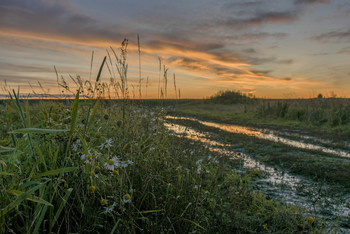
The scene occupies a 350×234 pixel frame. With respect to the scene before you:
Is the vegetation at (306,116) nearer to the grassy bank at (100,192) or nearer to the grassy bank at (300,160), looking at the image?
the grassy bank at (300,160)

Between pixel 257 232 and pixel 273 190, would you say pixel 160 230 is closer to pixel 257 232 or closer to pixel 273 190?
pixel 257 232

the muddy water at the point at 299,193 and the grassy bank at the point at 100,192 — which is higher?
the grassy bank at the point at 100,192

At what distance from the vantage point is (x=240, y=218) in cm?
275

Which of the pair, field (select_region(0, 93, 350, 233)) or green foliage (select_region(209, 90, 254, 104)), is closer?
field (select_region(0, 93, 350, 233))

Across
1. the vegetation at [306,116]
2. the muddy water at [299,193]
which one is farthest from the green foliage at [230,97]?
the muddy water at [299,193]

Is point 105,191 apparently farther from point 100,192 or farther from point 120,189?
A: point 120,189

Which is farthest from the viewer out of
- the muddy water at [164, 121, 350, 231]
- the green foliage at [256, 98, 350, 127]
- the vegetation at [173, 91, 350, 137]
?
the green foliage at [256, 98, 350, 127]

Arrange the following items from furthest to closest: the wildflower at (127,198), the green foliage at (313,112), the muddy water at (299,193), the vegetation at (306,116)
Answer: the green foliage at (313,112), the vegetation at (306,116), the muddy water at (299,193), the wildflower at (127,198)

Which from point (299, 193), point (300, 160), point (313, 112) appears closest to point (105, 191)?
point (299, 193)

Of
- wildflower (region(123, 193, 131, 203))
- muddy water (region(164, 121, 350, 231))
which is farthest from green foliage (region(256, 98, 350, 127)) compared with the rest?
wildflower (region(123, 193, 131, 203))

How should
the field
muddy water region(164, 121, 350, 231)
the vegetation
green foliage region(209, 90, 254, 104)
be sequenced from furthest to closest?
green foliage region(209, 90, 254, 104), the vegetation, muddy water region(164, 121, 350, 231), the field

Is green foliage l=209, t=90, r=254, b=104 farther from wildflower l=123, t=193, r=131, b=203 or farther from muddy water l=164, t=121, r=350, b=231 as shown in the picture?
wildflower l=123, t=193, r=131, b=203

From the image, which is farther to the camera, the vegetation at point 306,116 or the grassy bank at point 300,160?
Answer: the vegetation at point 306,116

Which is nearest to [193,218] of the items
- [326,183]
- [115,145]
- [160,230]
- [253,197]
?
[160,230]
